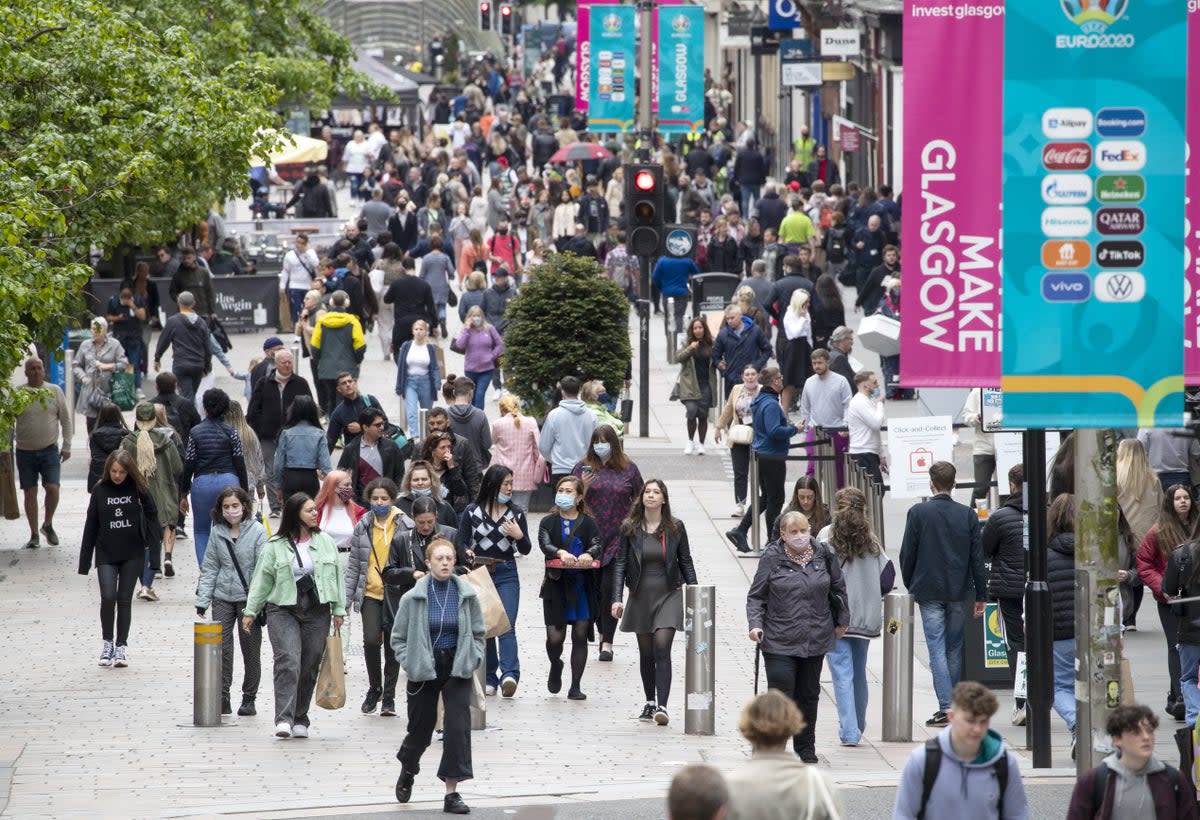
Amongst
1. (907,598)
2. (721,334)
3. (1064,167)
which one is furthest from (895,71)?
(1064,167)

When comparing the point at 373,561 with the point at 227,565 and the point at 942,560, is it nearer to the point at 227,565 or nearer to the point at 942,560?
the point at 227,565

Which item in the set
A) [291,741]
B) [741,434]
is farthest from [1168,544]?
[741,434]

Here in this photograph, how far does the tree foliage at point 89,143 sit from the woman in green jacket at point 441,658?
150 inches

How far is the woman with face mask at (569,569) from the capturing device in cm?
1424

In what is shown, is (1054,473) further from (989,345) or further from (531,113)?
(531,113)

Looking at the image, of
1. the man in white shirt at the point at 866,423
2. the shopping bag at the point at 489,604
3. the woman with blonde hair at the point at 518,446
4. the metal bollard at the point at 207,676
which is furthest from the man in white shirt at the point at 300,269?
the shopping bag at the point at 489,604

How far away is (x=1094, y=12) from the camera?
9.39m

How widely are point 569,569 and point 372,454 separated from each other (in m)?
3.83

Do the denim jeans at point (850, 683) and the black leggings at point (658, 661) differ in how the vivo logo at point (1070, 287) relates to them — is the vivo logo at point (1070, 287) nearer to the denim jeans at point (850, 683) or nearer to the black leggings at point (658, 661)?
the denim jeans at point (850, 683)

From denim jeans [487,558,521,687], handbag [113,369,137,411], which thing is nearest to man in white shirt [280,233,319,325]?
handbag [113,369,137,411]

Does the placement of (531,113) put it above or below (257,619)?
above

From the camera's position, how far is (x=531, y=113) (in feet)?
230

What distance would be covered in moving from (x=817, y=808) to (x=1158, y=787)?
1762 millimetres

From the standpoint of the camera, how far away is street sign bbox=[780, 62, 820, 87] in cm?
4434
